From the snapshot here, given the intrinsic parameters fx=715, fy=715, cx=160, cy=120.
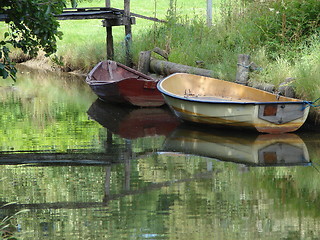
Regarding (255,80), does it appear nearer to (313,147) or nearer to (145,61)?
(313,147)

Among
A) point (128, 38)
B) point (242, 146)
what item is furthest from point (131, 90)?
point (242, 146)

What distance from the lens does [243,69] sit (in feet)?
47.4

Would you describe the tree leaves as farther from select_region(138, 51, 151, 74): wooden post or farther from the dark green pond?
select_region(138, 51, 151, 74): wooden post

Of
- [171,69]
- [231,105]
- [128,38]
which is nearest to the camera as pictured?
[231,105]

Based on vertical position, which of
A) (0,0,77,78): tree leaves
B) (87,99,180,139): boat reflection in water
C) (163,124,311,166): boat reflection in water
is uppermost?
(0,0,77,78): tree leaves

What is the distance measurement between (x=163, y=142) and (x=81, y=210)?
4579mm

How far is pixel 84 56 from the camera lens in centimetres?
2328

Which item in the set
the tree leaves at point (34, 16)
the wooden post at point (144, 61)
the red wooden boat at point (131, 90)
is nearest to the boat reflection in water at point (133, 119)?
the red wooden boat at point (131, 90)

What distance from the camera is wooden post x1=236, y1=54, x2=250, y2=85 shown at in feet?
47.1

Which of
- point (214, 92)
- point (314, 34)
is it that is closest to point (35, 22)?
point (214, 92)

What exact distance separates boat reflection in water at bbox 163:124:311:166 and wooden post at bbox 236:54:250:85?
178 cm

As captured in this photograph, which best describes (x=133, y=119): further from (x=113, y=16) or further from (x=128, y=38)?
(x=113, y=16)

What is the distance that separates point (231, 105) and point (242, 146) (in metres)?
1.03

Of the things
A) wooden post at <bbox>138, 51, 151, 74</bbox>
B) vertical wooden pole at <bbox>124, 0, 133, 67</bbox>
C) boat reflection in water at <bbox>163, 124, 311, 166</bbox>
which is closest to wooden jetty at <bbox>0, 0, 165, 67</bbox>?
vertical wooden pole at <bbox>124, 0, 133, 67</bbox>
